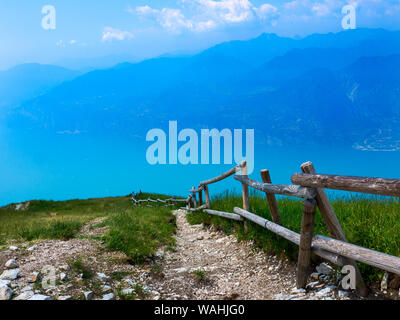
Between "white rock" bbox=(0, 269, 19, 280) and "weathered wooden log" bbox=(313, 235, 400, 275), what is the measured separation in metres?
4.61

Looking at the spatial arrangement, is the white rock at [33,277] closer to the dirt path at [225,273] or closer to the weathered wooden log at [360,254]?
the dirt path at [225,273]

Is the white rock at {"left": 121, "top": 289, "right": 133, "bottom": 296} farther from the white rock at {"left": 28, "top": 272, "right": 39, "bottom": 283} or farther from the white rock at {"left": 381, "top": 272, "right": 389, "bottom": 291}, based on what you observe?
the white rock at {"left": 381, "top": 272, "right": 389, "bottom": 291}

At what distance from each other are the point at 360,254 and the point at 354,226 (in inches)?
57.1

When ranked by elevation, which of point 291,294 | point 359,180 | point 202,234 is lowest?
point 202,234

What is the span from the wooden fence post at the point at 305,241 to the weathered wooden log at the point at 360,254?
141 mm

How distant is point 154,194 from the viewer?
3381cm

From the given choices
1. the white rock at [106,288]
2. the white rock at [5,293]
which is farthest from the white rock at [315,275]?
the white rock at [5,293]

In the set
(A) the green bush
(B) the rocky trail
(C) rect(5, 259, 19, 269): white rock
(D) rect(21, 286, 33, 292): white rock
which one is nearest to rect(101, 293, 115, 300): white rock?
(B) the rocky trail

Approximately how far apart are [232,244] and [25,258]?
4632mm

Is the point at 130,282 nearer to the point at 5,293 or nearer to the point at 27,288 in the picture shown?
the point at 27,288

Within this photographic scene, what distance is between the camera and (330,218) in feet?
15.0

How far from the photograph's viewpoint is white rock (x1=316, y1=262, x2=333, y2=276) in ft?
16.7

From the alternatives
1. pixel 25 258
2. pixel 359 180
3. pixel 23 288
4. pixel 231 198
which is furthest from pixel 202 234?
pixel 359 180

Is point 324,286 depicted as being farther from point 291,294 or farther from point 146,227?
point 146,227
